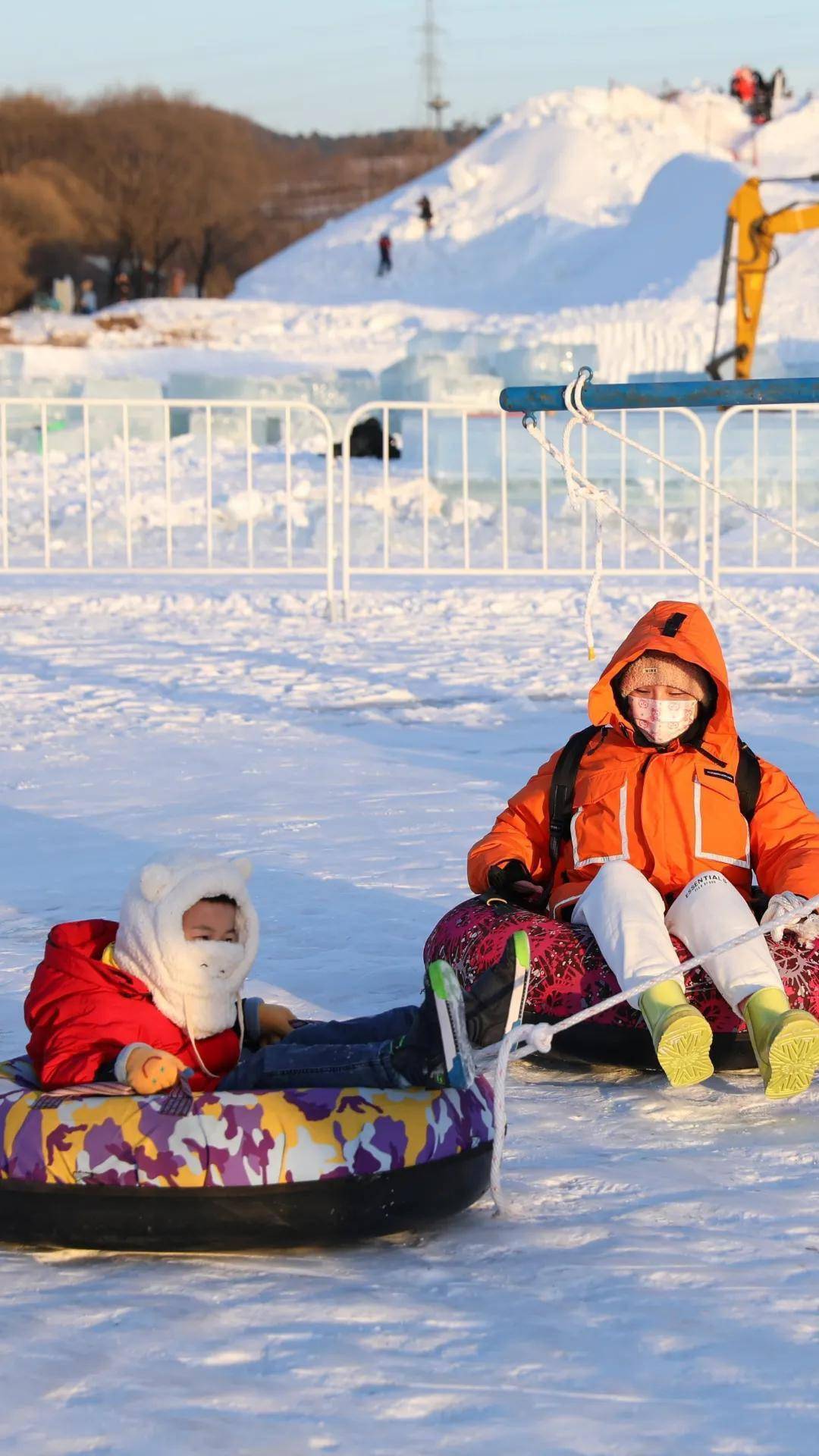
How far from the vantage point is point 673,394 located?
4.02 meters

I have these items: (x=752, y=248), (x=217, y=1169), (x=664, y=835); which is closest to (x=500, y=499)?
(x=752, y=248)

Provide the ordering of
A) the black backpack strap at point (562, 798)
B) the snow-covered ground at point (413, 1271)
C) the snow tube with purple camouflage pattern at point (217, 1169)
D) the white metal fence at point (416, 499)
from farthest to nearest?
the white metal fence at point (416, 499)
the black backpack strap at point (562, 798)
the snow tube with purple camouflage pattern at point (217, 1169)
the snow-covered ground at point (413, 1271)

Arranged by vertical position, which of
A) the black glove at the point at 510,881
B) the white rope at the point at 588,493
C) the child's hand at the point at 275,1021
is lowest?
the child's hand at the point at 275,1021

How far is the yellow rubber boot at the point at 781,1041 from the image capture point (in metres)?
3.42

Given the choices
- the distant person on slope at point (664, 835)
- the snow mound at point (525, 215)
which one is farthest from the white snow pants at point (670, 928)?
the snow mound at point (525, 215)

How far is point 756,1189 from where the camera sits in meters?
3.09

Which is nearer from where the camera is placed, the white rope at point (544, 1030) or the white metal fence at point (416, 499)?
the white rope at point (544, 1030)

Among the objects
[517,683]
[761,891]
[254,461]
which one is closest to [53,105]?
[254,461]

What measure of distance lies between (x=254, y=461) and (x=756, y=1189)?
19.3 m

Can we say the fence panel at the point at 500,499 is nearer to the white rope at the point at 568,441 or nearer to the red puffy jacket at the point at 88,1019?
the white rope at the point at 568,441

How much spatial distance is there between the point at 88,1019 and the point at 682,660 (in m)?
1.56

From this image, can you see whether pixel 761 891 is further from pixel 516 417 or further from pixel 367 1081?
pixel 516 417

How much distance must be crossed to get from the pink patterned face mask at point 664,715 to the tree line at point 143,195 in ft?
201

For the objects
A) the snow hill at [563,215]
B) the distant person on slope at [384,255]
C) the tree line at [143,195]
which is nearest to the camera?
the snow hill at [563,215]
